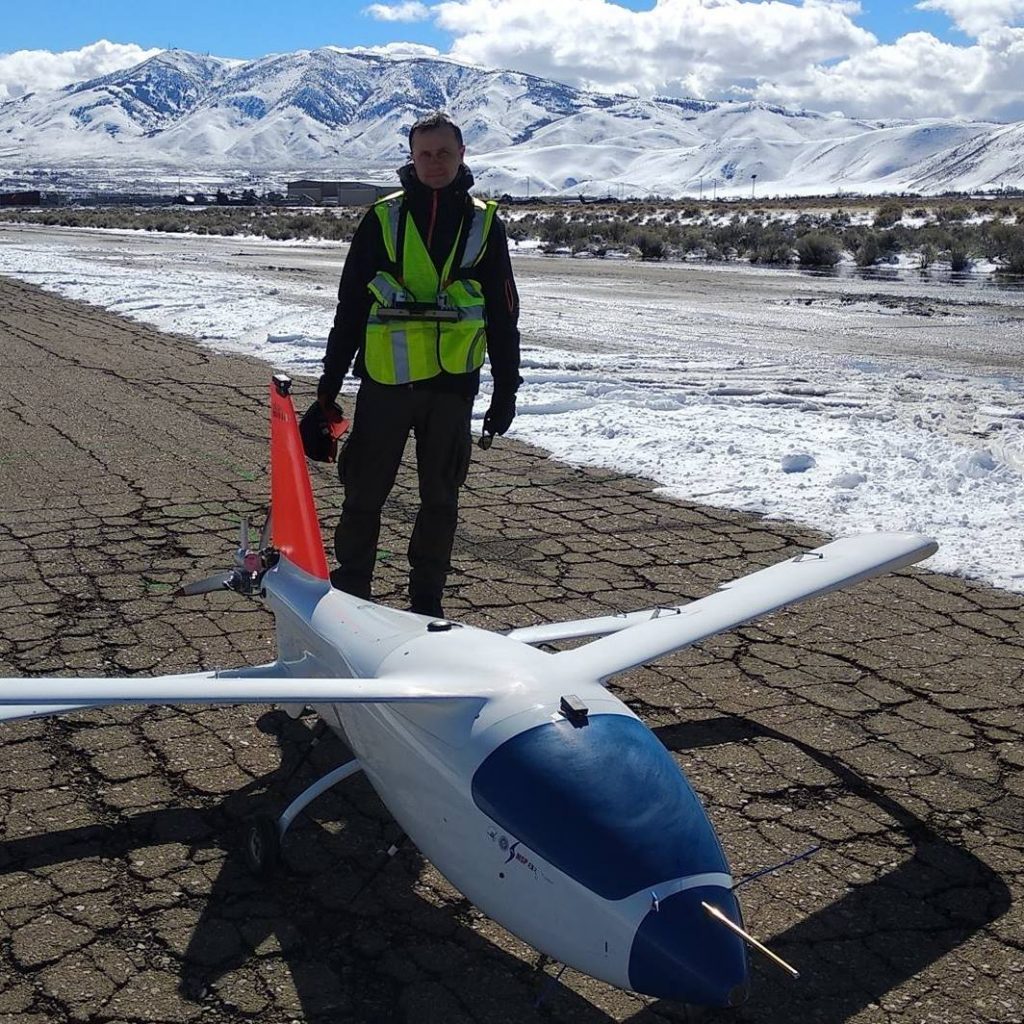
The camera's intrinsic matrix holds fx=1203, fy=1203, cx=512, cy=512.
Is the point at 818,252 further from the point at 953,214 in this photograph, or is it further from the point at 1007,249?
the point at 953,214

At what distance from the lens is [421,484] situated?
5293 millimetres

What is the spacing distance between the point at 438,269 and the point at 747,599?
6.00 ft

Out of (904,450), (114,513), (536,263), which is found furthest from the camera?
(536,263)

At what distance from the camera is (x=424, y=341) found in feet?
16.1

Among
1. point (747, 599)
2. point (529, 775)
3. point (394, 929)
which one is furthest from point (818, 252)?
point (529, 775)

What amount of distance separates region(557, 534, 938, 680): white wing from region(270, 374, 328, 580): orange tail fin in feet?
3.68

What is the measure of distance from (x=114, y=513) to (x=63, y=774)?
3.49 meters

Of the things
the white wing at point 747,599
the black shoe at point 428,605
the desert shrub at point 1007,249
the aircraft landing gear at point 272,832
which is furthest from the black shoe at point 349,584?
the desert shrub at point 1007,249

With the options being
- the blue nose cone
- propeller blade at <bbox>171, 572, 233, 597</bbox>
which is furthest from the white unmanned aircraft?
propeller blade at <bbox>171, 572, 233, 597</bbox>

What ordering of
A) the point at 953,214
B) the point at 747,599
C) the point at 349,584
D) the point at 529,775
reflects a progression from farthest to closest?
the point at 953,214
the point at 349,584
the point at 747,599
the point at 529,775

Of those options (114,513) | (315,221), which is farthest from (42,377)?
(315,221)

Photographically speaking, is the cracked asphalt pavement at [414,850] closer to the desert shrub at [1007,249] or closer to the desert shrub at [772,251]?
the desert shrub at [1007,249]

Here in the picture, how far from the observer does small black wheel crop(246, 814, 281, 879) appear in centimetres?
361

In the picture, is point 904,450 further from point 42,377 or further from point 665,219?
point 665,219
